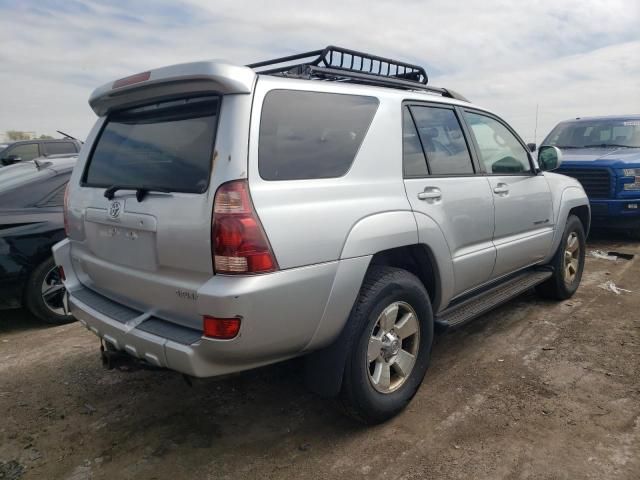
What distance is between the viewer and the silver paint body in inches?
84.3

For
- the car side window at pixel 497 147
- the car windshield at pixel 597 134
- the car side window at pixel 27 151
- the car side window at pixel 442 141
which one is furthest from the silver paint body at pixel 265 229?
the car side window at pixel 27 151

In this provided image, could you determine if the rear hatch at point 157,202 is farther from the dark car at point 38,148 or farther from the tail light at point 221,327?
the dark car at point 38,148

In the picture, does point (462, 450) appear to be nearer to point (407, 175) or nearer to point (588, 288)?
point (407, 175)

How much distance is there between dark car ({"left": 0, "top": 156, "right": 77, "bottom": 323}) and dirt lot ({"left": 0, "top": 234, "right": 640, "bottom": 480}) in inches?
19.6

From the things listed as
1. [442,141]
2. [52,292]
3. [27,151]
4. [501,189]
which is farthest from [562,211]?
[27,151]

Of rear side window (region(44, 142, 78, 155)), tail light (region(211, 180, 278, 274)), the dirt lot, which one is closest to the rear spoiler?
tail light (region(211, 180, 278, 274))

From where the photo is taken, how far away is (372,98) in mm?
2852

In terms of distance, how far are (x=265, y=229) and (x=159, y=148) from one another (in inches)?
31.1

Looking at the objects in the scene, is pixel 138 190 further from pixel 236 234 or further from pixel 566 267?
pixel 566 267

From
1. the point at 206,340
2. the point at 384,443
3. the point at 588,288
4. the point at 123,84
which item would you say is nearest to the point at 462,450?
the point at 384,443

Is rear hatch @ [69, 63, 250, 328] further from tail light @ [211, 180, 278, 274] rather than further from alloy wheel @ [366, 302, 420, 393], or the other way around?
alloy wheel @ [366, 302, 420, 393]

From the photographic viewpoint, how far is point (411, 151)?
2.98 meters

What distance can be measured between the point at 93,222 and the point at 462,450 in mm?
2285

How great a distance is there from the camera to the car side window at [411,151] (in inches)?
115
